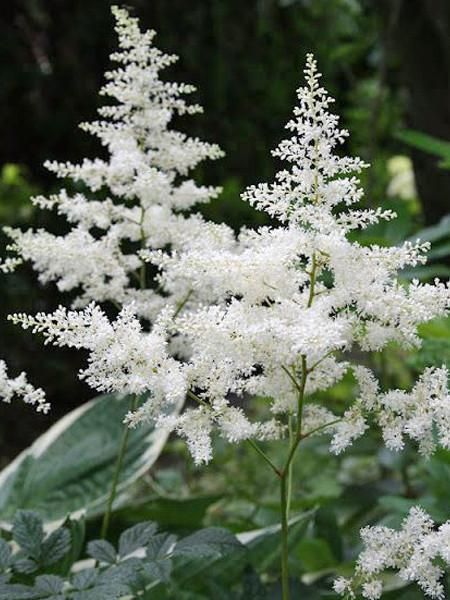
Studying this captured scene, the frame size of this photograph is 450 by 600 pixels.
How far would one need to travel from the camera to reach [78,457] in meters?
1.79

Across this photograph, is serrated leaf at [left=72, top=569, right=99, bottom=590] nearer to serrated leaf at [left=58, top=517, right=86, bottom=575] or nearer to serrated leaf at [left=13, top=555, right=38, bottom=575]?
serrated leaf at [left=13, top=555, right=38, bottom=575]

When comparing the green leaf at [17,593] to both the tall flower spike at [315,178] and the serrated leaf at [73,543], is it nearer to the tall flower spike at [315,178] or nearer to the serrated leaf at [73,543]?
the serrated leaf at [73,543]

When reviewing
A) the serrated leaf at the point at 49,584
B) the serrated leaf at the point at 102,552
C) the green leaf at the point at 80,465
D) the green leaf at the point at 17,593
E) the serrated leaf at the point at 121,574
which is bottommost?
the green leaf at the point at 17,593

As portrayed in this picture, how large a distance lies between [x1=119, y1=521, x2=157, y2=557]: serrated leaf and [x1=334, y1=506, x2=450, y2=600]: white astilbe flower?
242 millimetres

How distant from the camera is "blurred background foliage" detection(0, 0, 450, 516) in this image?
2551 millimetres

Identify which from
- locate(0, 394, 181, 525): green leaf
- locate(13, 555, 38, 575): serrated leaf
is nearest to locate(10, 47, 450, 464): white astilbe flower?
locate(13, 555, 38, 575): serrated leaf

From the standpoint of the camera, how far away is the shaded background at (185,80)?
10.9 ft

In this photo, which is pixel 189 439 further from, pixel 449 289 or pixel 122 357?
pixel 449 289

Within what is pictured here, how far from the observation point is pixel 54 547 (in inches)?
45.9

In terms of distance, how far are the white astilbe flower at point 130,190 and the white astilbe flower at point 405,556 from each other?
46 cm

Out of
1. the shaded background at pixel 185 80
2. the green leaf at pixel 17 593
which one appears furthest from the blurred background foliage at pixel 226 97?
A: the green leaf at pixel 17 593

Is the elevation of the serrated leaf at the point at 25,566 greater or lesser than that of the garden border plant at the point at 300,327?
lesser

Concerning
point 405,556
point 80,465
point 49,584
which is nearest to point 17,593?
point 49,584

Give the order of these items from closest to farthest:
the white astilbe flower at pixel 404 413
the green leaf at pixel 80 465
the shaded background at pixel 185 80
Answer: the white astilbe flower at pixel 404 413, the green leaf at pixel 80 465, the shaded background at pixel 185 80
